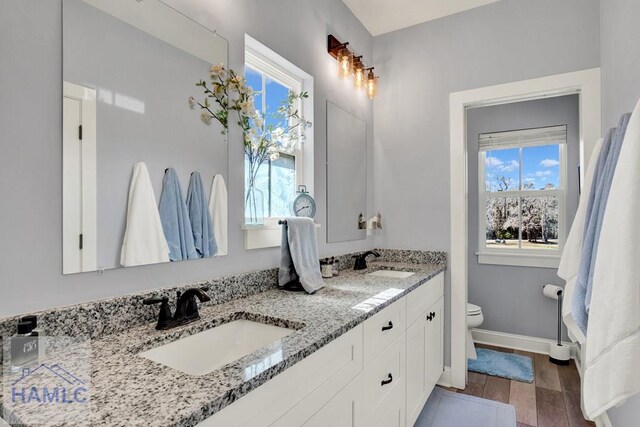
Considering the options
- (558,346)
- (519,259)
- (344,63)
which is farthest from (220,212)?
(558,346)

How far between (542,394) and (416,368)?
1195mm

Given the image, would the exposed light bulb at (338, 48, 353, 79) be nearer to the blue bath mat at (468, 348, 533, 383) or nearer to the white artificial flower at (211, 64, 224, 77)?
the white artificial flower at (211, 64, 224, 77)

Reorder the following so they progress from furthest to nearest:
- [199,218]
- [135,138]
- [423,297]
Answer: [423,297], [199,218], [135,138]

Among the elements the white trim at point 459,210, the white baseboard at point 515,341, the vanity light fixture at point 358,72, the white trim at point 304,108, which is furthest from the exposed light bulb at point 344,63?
the white baseboard at point 515,341

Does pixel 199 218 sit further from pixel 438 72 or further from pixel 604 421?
pixel 604 421

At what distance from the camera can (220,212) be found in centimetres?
153

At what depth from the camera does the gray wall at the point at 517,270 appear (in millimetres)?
3236

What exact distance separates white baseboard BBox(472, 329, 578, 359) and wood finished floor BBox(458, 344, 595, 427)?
24 centimetres

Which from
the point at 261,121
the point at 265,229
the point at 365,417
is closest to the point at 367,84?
the point at 261,121

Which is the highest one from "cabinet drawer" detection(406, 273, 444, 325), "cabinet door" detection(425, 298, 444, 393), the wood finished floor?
"cabinet drawer" detection(406, 273, 444, 325)

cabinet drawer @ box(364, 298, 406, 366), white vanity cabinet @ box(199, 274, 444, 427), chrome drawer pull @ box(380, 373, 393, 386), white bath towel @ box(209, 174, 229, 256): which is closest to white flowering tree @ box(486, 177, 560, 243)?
white vanity cabinet @ box(199, 274, 444, 427)

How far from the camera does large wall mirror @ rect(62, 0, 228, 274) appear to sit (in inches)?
41.6

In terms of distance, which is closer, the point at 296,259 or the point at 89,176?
the point at 89,176

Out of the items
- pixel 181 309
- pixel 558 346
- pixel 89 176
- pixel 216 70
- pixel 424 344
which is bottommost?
pixel 558 346
